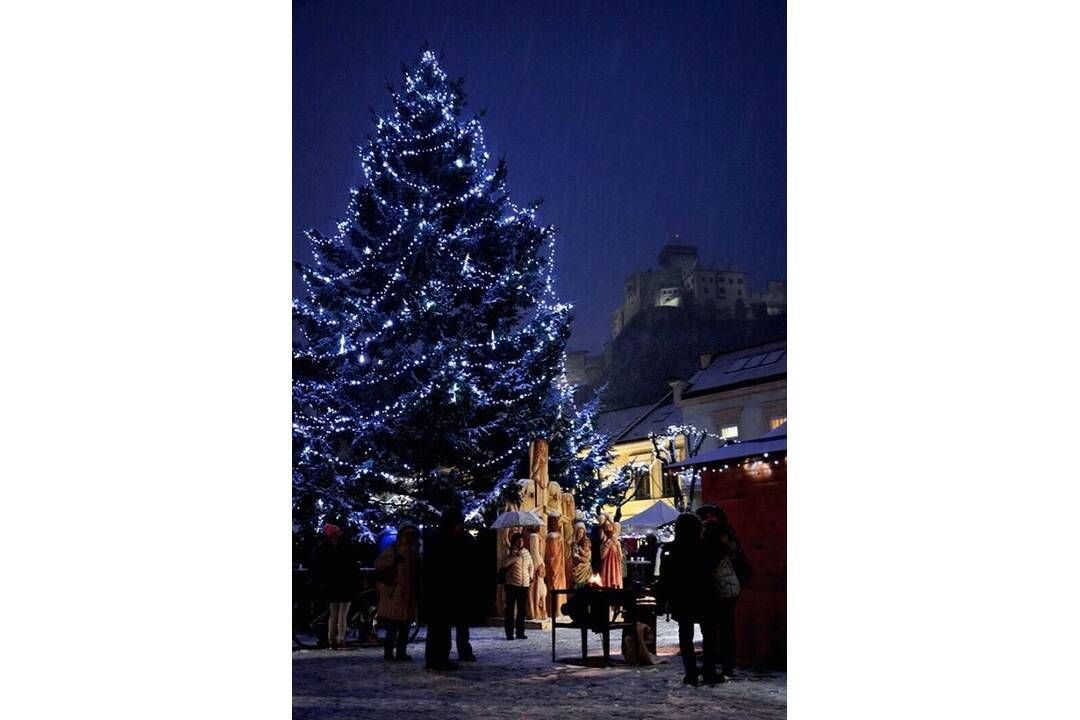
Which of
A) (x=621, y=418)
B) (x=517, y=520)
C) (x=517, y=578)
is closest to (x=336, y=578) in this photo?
(x=517, y=578)

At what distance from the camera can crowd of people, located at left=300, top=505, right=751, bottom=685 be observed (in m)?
7.55

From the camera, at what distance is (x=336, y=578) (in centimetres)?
1067

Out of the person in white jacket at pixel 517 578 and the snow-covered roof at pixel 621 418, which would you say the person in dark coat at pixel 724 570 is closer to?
the person in white jacket at pixel 517 578

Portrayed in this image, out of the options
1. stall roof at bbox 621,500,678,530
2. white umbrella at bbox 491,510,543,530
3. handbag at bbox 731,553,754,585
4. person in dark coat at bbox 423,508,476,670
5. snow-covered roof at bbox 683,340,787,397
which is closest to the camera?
handbag at bbox 731,553,754,585

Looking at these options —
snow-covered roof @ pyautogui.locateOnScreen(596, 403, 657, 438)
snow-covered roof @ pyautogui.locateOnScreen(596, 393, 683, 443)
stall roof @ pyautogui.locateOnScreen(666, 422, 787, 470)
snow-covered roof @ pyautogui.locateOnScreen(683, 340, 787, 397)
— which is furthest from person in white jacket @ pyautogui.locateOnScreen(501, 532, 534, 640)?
snow-covered roof @ pyautogui.locateOnScreen(596, 403, 657, 438)

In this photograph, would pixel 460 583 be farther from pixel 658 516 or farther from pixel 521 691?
pixel 658 516

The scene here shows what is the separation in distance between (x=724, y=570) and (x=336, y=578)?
4.28 metres

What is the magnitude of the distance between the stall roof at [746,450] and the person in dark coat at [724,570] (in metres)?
0.72

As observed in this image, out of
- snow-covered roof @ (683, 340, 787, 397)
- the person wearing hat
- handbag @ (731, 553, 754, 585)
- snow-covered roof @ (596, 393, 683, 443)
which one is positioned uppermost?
snow-covered roof @ (683, 340, 787, 397)

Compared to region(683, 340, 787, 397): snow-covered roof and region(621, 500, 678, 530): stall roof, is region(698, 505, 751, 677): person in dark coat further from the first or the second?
region(683, 340, 787, 397): snow-covered roof
